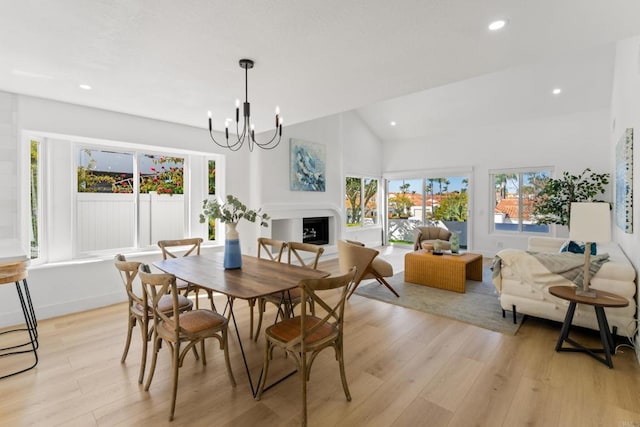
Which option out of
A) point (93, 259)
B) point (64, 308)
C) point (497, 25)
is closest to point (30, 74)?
point (93, 259)

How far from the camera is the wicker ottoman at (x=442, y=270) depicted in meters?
4.14

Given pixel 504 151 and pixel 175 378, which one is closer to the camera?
pixel 175 378

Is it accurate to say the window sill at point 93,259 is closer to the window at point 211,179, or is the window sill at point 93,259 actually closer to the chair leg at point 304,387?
the window at point 211,179

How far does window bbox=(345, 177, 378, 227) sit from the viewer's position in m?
7.61

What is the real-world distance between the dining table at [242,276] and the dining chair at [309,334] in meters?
0.26

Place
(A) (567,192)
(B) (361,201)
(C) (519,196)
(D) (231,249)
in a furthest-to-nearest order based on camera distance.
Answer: (B) (361,201) → (C) (519,196) → (A) (567,192) → (D) (231,249)

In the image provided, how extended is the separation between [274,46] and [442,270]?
11.9 ft

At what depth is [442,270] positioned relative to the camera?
4289mm

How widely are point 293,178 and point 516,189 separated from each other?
4.81m

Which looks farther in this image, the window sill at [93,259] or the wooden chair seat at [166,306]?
the window sill at [93,259]

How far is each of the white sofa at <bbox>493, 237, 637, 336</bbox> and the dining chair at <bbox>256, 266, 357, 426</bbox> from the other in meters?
2.12

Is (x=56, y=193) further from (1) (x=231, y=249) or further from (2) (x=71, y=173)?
(1) (x=231, y=249)

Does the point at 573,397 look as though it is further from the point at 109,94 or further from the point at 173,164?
the point at 173,164

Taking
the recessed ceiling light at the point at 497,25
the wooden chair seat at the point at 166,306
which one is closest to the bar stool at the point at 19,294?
the wooden chair seat at the point at 166,306
